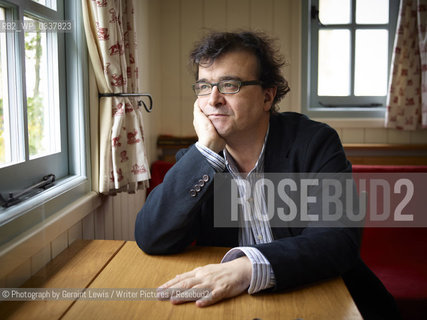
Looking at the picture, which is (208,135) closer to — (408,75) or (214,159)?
(214,159)

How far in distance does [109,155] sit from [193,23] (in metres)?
1.74

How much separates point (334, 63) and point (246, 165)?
203cm

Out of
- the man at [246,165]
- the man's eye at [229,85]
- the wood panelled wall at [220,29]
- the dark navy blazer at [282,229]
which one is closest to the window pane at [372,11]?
the wood panelled wall at [220,29]

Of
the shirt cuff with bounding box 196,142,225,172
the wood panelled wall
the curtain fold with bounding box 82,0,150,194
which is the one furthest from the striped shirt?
the wood panelled wall

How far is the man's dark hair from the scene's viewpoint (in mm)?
1458

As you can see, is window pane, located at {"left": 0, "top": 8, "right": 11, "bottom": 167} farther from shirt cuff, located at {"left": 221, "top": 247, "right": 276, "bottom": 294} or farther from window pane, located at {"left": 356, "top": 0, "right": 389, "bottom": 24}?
window pane, located at {"left": 356, "top": 0, "right": 389, "bottom": 24}

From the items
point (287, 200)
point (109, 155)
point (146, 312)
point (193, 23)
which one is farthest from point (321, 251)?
point (193, 23)

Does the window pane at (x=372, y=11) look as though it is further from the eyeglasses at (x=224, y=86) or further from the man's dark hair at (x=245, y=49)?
the eyeglasses at (x=224, y=86)

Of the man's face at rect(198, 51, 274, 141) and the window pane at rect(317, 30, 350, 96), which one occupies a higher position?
the window pane at rect(317, 30, 350, 96)

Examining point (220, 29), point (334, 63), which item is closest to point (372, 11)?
point (334, 63)

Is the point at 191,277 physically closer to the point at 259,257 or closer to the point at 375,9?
the point at 259,257

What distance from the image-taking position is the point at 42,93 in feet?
5.07

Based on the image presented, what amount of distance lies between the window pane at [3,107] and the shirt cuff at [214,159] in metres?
0.57

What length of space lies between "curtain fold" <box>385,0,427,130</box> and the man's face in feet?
6.46
